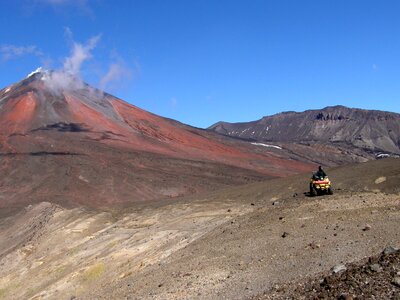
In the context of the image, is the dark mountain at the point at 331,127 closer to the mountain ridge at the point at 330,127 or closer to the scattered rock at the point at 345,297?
the mountain ridge at the point at 330,127

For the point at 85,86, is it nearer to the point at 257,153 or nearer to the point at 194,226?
the point at 257,153

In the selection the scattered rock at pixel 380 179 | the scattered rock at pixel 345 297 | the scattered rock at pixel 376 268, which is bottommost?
the scattered rock at pixel 345 297

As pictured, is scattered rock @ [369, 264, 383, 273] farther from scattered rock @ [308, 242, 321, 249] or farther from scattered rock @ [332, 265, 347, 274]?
scattered rock @ [308, 242, 321, 249]

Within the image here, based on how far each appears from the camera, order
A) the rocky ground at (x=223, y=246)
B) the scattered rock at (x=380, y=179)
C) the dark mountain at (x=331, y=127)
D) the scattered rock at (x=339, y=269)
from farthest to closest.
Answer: the dark mountain at (x=331, y=127) < the scattered rock at (x=380, y=179) < the rocky ground at (x=223, y=246) < the scattered rock at (x=339, y=269)

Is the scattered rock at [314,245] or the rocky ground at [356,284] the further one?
the scattered rock at [314,245]

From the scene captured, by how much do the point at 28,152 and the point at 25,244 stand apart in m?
23.1

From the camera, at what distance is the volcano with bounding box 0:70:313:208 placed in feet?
129

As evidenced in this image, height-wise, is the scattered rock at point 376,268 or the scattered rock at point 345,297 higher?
the scattered rock at point 376,268

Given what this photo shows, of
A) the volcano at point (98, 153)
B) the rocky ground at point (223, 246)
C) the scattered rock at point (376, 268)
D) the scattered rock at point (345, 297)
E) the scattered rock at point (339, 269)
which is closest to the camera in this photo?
the scattered rock at point (345, 297)

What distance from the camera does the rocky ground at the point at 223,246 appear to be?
1153 centimetres

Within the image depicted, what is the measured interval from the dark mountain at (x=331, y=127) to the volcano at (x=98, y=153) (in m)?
87.6

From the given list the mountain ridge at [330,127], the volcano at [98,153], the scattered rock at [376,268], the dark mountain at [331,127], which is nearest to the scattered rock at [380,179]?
the scattered rock at [376,268]

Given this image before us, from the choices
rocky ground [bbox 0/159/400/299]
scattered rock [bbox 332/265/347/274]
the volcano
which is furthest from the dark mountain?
scattered rock [bbox 332/265/347/274]

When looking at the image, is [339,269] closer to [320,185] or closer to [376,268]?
[376,268]
